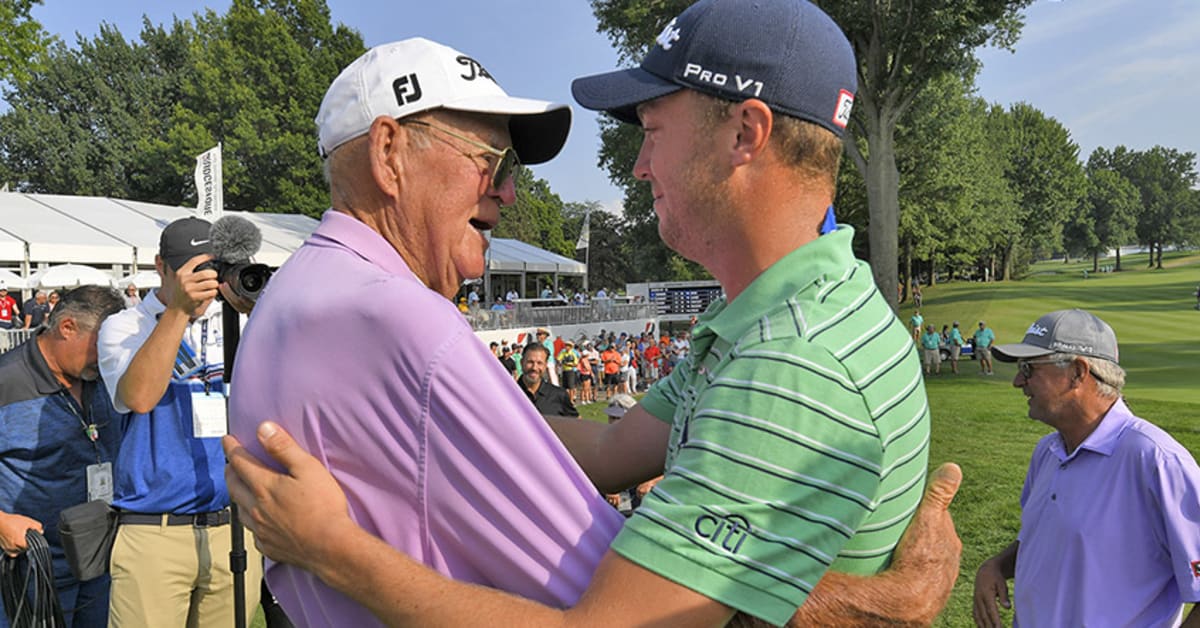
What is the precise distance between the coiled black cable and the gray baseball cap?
18.2 ft

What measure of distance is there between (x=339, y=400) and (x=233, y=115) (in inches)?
1969

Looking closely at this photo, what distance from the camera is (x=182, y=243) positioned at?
164 inches

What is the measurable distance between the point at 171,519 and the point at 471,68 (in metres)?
3.76

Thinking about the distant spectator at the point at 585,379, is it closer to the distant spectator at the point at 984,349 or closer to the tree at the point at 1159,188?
the distant spectator at the point at 984,349

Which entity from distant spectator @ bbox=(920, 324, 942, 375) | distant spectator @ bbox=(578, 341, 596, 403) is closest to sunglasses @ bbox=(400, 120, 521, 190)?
distant spectator @ bbox=(578, 341, 596, 403)

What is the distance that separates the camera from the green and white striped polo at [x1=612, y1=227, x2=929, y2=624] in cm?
114

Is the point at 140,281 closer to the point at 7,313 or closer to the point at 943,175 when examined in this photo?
A: the point at 7,313

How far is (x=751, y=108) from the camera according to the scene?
4.75 ft

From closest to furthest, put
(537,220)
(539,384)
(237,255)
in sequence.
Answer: (237,255), (539,384), (537,220)

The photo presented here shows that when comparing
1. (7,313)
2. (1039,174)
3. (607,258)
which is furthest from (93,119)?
(1039,174)

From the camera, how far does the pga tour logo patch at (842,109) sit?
1.50m

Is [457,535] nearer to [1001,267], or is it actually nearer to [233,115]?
[233,115]

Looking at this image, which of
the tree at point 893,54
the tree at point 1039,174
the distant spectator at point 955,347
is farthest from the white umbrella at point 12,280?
the tree at point 1039,174

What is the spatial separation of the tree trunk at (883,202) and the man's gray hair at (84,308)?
2096 cm
